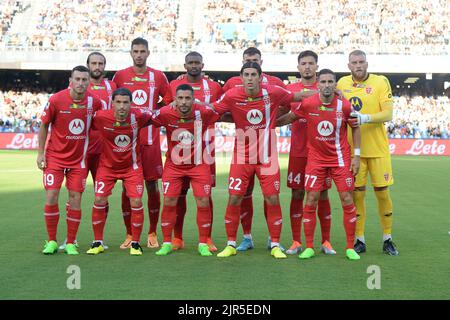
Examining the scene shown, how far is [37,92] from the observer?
42031mm

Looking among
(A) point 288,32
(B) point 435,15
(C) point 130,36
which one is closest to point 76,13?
(C) point 130,36

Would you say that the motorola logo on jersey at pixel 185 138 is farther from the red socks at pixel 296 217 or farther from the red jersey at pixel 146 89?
the red socks at pixel 296 217

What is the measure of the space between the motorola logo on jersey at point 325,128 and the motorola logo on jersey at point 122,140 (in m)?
2.14

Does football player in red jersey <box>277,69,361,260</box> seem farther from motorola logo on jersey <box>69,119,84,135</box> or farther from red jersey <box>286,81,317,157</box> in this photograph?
motorola logo on jersey <box>69,119,84,135</box>

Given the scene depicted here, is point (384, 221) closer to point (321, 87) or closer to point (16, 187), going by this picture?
point (321, 87)

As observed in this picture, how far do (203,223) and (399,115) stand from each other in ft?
106

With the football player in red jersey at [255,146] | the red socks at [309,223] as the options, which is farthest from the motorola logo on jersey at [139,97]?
the red socks at [309,223]

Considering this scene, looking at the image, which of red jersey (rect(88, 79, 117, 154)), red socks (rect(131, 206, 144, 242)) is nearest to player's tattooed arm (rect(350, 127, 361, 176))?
red socks (rect(131, 206, 144, 242))

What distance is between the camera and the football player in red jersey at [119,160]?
792cm

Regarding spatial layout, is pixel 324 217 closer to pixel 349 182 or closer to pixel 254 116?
pixel 349 182

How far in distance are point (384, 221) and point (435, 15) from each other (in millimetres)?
34094

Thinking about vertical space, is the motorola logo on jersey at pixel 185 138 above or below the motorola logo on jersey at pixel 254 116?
below

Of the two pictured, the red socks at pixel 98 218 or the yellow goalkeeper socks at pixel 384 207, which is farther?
the yellow goalkeeper socks at pixel 384 207

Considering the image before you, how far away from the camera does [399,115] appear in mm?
38688
